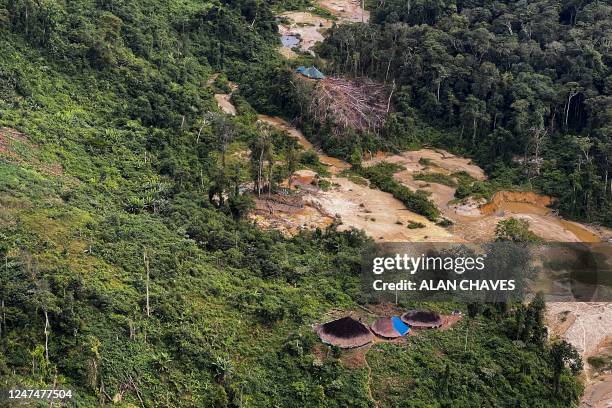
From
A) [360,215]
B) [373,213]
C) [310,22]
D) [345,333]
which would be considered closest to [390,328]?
[345,333]

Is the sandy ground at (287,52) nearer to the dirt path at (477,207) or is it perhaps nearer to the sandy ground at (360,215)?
the dirt path at (477,207)

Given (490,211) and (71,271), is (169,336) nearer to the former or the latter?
(71,271)

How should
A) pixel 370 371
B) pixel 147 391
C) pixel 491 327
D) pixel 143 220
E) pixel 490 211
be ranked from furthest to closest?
pixel 490 211 → pixel 143 220 → pixel 491 327 → pixel 370 371 → pixel 147 391

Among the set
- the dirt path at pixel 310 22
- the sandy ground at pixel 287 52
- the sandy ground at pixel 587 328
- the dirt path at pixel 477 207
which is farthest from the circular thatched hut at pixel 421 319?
the dirt path at pixel 310 22

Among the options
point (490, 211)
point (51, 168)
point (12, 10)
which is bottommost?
point (490, 211)

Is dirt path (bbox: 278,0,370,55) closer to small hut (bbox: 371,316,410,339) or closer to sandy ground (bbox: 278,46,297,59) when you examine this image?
sandy ground (bbox: 278,46,297,59)

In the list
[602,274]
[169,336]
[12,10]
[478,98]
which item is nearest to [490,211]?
[602,274]

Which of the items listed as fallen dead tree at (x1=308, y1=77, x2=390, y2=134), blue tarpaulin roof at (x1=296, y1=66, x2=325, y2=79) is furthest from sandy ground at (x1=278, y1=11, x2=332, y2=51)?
fallen dead tree at (x1=308, y1=77, x2=390, y2=134)
